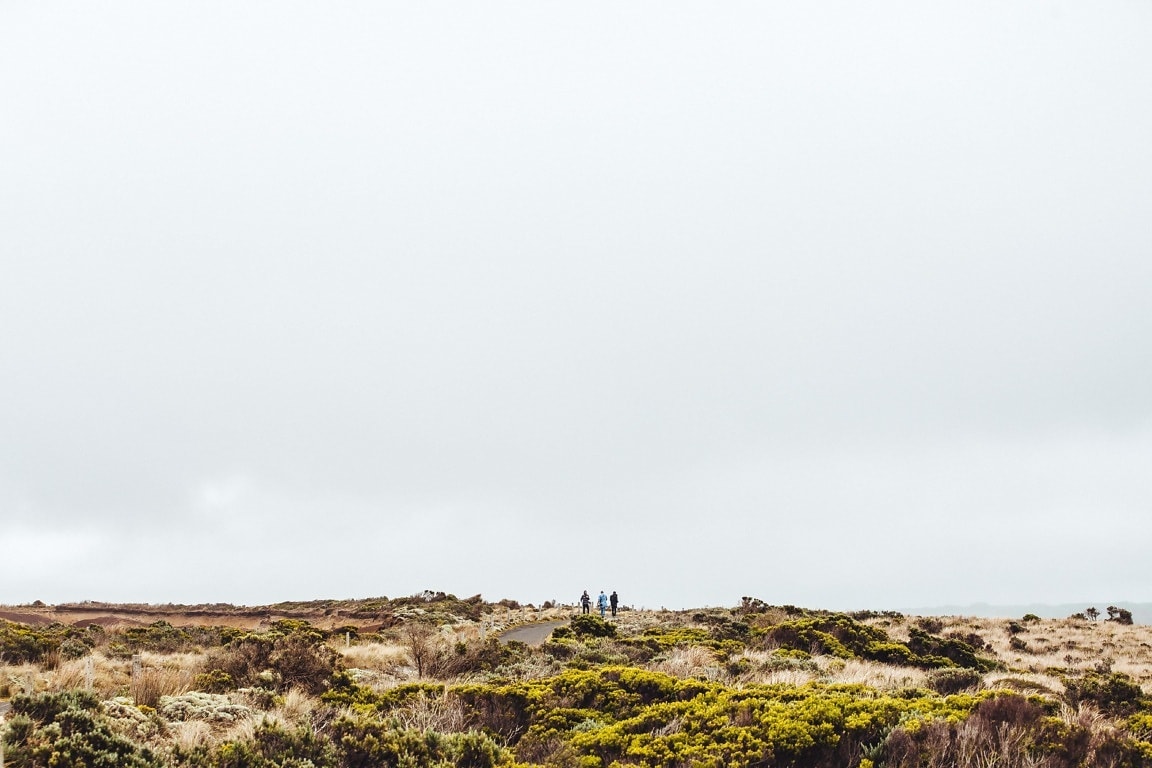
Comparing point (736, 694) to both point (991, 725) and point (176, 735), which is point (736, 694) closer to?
point (991, 725)

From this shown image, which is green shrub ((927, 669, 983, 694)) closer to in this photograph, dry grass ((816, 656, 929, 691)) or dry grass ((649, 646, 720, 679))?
dry grass ((816, 656, 929, 691))

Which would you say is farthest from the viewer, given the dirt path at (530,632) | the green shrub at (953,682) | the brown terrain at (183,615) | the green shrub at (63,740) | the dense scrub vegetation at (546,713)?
the brown terrain at (183,615)

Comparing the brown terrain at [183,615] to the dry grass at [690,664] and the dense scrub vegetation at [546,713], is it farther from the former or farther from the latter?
the dry grass at [690,664]

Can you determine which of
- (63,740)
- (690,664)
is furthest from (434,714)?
(690,664)

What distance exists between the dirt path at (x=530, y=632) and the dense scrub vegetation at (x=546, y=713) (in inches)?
413

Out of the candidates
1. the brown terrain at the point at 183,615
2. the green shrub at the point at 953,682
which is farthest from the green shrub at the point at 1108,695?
the brown terrain at the point at 183,615

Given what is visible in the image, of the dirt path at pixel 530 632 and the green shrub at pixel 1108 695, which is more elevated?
the green shrub at pixel 1108 695

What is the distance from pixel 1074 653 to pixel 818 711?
22969 millimetres

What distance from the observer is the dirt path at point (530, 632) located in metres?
26.9

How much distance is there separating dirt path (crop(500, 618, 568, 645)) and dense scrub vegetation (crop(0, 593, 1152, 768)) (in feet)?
34.5

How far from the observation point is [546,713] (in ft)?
28.9

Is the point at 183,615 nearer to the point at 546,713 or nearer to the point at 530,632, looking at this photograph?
the point at 530,632

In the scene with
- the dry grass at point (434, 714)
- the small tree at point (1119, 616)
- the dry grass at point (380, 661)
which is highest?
the dry grass at point (434, 714)

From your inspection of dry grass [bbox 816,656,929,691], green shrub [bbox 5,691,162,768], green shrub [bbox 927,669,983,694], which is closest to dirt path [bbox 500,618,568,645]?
dry grass [bbox 816,656,929,691]
